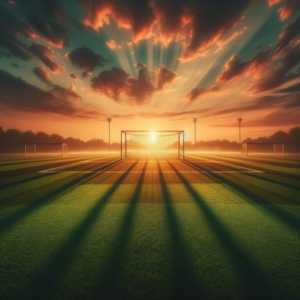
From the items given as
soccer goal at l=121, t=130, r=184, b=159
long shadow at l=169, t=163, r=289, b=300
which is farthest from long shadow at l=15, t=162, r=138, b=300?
soccer goal at l=121, t=130, r=184, b=159

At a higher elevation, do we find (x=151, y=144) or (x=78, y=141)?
(x=78, y=141)

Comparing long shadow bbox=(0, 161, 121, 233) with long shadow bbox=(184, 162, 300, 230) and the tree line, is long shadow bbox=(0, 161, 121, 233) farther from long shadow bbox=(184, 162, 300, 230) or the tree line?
the tree line

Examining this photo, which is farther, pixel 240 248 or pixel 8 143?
pixel 8 143

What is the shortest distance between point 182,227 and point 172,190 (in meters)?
2.38

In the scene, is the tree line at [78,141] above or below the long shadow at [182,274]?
above

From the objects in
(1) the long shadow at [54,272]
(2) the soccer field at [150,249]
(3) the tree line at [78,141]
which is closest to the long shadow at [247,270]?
(2) the soccer field at [150,249]

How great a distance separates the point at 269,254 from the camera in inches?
77.3

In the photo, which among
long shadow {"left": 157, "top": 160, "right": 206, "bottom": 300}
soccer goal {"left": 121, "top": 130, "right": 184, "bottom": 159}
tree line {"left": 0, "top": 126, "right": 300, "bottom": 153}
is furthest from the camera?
tree line {"left": 0, "top": 126, "right": 300, "bottom": 153}

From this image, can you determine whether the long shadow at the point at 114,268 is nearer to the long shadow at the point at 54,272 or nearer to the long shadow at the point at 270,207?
the long shadow at the point at 54,272

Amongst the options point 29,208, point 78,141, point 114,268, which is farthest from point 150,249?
point 78,141

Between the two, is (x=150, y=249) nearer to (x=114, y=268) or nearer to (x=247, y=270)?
(x=114, y=268)

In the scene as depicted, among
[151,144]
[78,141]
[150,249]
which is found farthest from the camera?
[78,141]

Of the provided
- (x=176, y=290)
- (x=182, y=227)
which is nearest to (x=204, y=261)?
(x=176, y=290)

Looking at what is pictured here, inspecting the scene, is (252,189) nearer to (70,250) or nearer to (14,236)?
(70,250)
